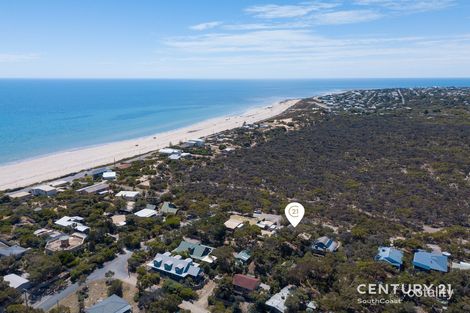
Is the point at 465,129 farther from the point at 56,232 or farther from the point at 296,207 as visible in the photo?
the point at 56,232

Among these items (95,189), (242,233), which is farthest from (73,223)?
(242,233)

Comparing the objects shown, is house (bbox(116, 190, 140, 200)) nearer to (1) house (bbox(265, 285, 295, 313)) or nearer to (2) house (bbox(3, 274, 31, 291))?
(2) house (bbox(3, 274, 31, 291))

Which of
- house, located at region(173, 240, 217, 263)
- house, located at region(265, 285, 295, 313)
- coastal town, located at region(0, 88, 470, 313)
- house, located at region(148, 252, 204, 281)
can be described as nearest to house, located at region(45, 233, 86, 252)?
coastal town, located at region(0, 88, 470, 313)

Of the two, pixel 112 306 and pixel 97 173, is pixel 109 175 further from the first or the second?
pixel 112 306

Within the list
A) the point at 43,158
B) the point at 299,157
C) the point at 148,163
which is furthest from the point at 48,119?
the point at 299,157

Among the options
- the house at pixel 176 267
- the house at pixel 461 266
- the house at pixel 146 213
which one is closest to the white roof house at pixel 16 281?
the house at pixel 176 267

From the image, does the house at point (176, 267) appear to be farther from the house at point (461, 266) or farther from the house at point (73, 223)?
the house at point (461, 266)
